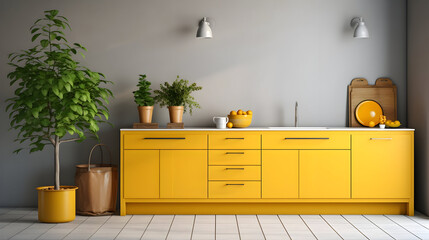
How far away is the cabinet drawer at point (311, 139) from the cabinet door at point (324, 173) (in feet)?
0.19

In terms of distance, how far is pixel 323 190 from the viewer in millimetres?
4852

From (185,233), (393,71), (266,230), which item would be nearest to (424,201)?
(393,71)

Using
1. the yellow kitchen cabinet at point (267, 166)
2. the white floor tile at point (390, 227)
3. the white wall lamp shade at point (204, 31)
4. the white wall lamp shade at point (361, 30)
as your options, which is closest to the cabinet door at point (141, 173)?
the yellow kitchen cabinet at point (267, 166)

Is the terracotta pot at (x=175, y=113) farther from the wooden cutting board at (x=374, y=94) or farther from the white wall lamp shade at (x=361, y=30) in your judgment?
the white wall lamp shade at (x=361, y=30)

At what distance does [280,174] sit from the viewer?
4.86 meters

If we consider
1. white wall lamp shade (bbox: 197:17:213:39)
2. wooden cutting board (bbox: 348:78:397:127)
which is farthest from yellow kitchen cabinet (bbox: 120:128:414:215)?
white wall lamp shade (bbox: 197:17:213:39)

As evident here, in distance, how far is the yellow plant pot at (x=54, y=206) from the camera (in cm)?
450

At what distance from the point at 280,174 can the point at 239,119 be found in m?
0.68

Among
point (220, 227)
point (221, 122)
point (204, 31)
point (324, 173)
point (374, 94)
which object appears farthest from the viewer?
point (374, 94)

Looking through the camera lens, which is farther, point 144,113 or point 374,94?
point 374,94

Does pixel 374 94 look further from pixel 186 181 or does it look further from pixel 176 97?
pixel 186 181

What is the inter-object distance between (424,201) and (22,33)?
4.49 m

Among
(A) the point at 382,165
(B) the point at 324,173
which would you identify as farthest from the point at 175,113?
(A) the point at 382,165

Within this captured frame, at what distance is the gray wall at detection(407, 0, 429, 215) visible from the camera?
16.0ft
